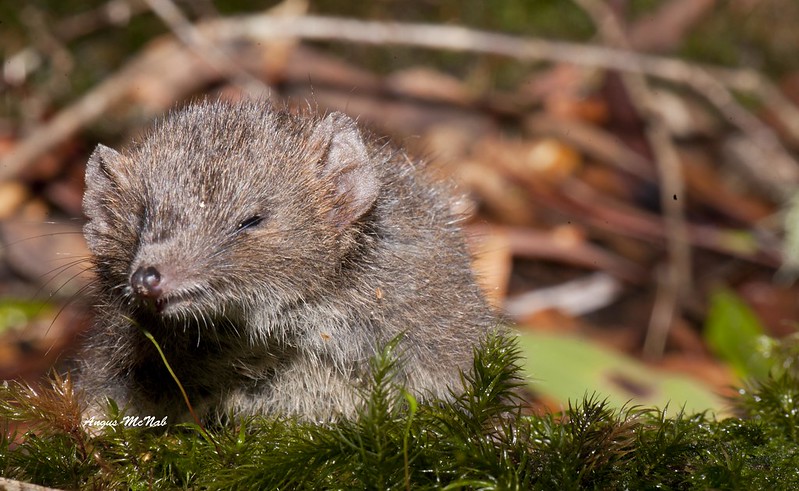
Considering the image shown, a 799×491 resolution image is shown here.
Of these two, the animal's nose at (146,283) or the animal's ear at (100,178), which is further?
the animal's ear at (100,178)

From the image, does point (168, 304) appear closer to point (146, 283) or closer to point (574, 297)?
point (146, 283)

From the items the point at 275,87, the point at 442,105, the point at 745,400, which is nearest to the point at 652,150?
the point at 442,105

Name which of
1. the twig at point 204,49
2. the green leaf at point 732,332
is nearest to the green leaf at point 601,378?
the green leaf at point 732,332

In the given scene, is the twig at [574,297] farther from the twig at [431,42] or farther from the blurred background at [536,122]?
the twig at [431,42]

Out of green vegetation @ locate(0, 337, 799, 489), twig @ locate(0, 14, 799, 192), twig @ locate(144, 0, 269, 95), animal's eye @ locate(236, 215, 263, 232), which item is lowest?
green vegetation @ locate(0, 337, 799, 489)

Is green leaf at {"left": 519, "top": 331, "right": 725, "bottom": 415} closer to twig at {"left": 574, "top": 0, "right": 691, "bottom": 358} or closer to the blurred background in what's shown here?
the blurred background

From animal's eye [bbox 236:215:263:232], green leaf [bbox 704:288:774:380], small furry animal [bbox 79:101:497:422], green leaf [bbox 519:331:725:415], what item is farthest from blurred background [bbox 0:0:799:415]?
animal's eye [bbox 236:215:263:232]
